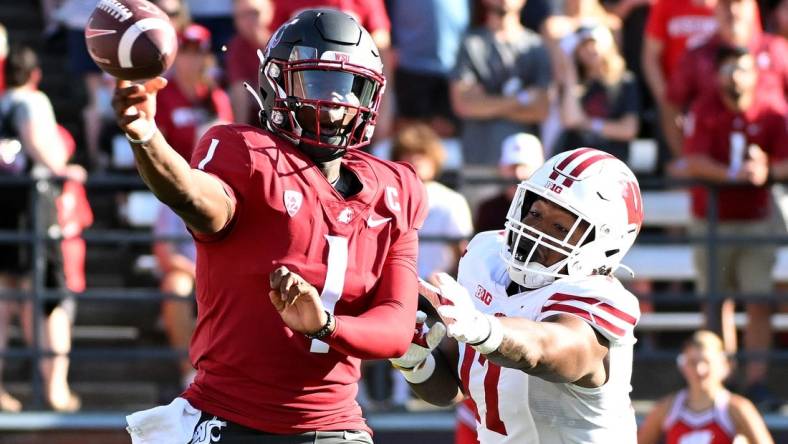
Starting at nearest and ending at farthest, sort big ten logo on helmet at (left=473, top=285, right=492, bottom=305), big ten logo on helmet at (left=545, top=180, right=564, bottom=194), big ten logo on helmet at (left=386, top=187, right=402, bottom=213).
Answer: big ten logo on helmet at (left=386, top=187, right=402, bottom=213)
big ten logo on helmet at (left=545, top=180, right=564, bottom=194)
big ten logo on helmet at (left=473, top=285, right=492, bottom=305)

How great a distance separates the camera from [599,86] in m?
7.85

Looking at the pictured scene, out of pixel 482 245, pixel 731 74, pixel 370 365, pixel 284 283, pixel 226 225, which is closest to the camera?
pixel 284 283

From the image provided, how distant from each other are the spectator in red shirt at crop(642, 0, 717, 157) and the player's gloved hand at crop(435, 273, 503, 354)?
5.14 metres

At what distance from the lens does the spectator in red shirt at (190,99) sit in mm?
7637

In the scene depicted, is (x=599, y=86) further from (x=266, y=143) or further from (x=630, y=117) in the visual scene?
(x=266, y=143)

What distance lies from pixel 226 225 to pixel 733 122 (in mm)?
4606

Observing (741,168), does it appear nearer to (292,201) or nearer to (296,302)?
(292,201)

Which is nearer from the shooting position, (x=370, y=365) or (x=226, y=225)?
(x=226, y=225)

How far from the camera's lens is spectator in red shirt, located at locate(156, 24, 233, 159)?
7.64 metres

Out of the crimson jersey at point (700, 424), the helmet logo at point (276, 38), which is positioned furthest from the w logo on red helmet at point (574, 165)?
the crimson jersey at point (700, 424)

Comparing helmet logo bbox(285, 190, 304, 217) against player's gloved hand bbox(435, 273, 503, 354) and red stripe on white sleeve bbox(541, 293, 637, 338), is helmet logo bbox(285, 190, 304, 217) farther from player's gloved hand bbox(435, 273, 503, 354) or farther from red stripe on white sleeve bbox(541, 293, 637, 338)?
red stripe on white sleeve bbox(541, 293, 637, 338)

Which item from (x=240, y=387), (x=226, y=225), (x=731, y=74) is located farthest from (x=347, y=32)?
(x=731, y=74)

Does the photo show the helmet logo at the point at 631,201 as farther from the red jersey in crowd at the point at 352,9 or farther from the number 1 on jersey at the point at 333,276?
the red jersey in crowd at the point at 352,9

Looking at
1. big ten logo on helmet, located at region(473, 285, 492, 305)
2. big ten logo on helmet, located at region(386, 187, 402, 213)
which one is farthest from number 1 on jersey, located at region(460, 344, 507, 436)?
big ten logo on helmet, located at region(386, 187, 402, 213)
